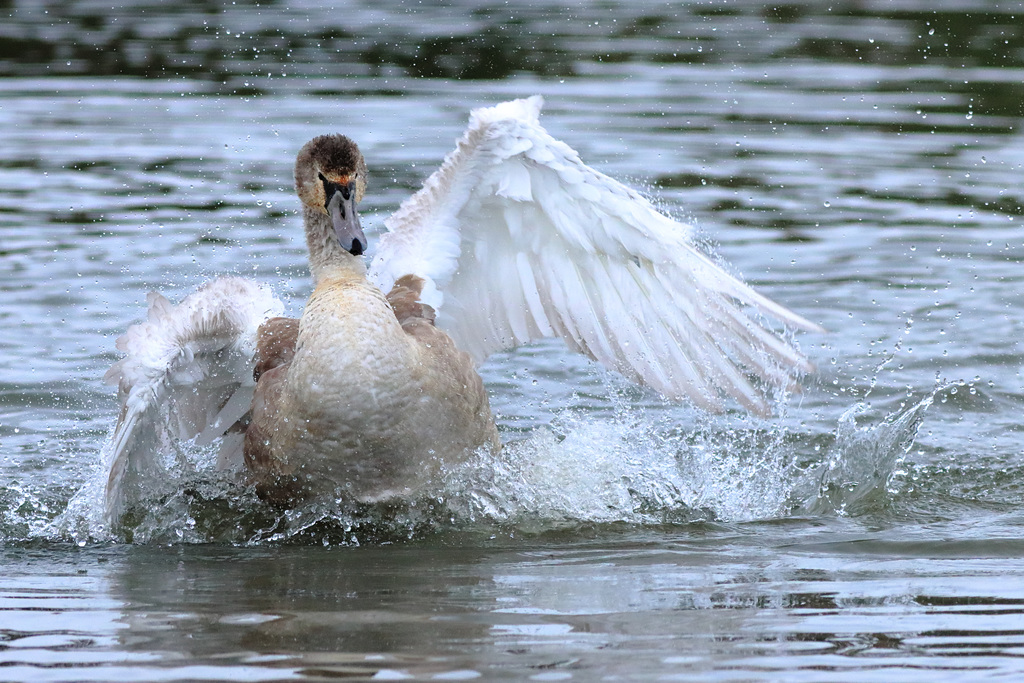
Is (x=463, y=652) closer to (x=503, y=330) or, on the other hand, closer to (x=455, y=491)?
(x=455, y=491)

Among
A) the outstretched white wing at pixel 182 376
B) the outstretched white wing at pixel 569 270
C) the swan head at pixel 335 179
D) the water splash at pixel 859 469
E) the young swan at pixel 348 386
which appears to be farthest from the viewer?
the water splash at pixel 859 469

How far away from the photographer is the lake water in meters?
4.85

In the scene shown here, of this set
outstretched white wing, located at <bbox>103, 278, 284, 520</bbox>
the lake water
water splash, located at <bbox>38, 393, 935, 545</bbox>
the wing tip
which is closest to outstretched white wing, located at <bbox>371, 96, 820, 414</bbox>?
the wing tip

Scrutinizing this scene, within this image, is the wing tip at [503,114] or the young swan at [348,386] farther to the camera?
the wing tip at [503,114]

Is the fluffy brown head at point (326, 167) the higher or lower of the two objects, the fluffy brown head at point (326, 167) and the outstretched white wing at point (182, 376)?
the higher

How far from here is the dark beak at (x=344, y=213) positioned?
6.20m

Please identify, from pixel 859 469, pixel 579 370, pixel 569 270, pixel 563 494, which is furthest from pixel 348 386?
pixel 579 370

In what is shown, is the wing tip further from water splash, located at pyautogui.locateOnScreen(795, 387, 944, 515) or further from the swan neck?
water splash, located at pyautogui.locateOnScreen(795, 387, 944, 515)

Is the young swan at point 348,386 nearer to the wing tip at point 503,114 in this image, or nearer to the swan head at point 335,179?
the swan head at point 335,179

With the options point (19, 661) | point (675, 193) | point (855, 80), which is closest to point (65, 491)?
point (19, 661)

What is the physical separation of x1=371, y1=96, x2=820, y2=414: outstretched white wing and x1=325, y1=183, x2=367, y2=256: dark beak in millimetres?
560

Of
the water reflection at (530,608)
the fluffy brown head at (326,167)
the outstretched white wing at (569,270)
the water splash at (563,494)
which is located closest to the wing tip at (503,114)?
the outstretched white wing at (569,270)

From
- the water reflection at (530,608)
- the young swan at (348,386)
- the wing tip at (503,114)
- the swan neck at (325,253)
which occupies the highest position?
the wing tip at (503,114)

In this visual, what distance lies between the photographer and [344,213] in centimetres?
630
